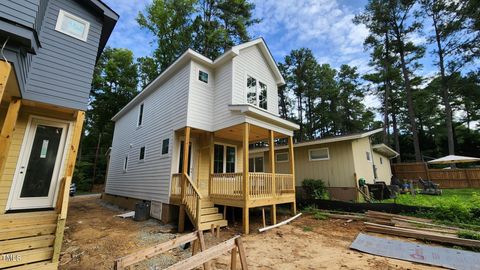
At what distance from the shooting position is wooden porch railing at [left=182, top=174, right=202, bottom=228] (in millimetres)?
6379

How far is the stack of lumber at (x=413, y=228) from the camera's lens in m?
4.92

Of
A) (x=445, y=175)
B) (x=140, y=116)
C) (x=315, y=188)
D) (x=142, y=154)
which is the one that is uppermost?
(x=140, y=116)

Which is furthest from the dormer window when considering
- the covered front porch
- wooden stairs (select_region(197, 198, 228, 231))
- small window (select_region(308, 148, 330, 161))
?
wooden stairs (select_region(197, 198, 228, 231))

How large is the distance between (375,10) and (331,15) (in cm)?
1167

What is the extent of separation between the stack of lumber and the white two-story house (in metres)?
2.94

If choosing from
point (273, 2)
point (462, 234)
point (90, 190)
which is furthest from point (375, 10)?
→ point (90, 190)

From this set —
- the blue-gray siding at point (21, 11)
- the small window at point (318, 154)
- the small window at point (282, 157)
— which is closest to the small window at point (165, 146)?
the blue-gray siding at point (21, 11)

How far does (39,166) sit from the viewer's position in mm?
5266

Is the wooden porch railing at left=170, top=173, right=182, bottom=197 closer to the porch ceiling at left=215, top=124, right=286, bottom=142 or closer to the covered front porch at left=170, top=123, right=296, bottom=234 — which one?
the covered front porch at left=170, top=123, right=296, bottom=234

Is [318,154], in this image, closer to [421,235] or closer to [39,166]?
[421,235]

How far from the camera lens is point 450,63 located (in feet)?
60.6

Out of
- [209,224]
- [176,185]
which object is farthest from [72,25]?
[209,224]

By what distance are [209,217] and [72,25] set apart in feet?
23.2

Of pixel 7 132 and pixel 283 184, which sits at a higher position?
pixel 7 132
